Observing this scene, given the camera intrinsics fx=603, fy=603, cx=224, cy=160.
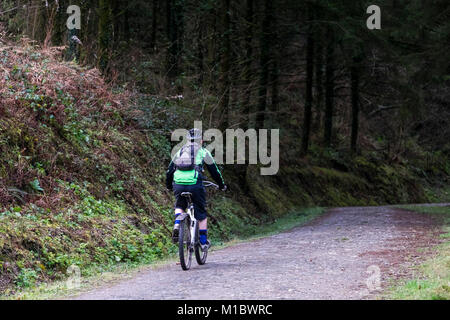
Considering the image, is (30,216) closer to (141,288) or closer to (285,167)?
(141,288)

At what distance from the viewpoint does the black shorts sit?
32.6 ft

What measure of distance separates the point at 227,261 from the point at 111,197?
4.26 meters

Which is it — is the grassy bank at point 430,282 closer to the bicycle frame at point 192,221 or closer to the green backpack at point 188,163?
the bicycle frame at point 192,221

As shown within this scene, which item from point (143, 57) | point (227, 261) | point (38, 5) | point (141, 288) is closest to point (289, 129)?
point (143, 57)

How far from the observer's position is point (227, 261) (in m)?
11.1

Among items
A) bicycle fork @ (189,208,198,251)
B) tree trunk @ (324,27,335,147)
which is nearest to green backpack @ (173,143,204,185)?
bicycle fork @ (189,208,198,251)

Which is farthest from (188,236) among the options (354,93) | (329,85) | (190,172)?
(354,93)

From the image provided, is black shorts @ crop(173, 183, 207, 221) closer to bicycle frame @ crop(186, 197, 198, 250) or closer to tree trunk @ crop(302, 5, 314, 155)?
bicycle frame @ crop(186, 197, 198, 250)

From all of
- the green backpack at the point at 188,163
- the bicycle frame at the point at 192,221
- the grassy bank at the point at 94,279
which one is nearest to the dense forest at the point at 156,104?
the grassy bank at the point at 94,279

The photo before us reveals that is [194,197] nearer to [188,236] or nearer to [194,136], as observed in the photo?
[188,236]

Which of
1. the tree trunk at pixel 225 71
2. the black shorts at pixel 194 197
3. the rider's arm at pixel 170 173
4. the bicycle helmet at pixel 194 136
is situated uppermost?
the tree trunk at pixel 225 71

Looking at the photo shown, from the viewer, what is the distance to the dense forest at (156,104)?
12.1 metres

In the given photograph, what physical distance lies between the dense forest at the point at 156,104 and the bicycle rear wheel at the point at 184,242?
81.2 inches

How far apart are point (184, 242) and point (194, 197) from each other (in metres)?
0.82
